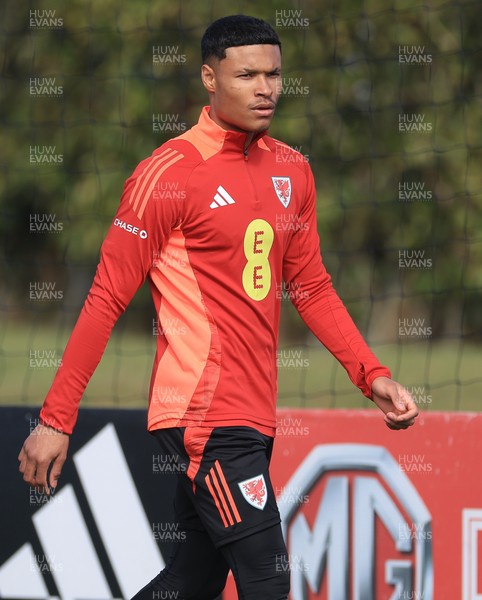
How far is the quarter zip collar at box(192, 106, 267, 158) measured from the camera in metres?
3.39

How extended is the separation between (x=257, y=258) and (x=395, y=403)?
564 millimetres

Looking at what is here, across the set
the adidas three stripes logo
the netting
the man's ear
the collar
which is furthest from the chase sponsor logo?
the netting

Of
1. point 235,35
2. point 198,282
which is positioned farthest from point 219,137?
point 198,282

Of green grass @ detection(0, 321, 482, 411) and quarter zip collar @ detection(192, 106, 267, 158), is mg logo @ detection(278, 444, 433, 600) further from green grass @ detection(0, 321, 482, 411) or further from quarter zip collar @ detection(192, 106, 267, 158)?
green grass @ detection(0, 321, 482, 411)

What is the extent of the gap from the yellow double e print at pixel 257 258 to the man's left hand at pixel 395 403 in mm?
426

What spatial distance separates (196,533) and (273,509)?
0.32m

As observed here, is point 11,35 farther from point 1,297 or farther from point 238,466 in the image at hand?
point 238,466

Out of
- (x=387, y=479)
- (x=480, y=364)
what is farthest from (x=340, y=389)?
(x=387, y=479)

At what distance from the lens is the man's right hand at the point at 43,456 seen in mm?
3170

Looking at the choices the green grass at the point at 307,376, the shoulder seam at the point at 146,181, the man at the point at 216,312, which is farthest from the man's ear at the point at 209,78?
the green grass at the point at 307,376

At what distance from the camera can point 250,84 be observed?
3.34 meters

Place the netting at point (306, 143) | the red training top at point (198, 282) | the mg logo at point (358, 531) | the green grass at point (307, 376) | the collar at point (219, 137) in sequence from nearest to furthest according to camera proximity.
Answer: the red training top at point (198, 282), the collar at point (219, 137), the mg logo at point (358, 531), the green grass at point (307, 376), the netting at point (306, 143)

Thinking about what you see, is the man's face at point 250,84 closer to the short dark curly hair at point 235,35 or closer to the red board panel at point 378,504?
the short dark curly hair at point 235,35

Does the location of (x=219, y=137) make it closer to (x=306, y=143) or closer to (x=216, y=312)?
(x=216, y=312)
